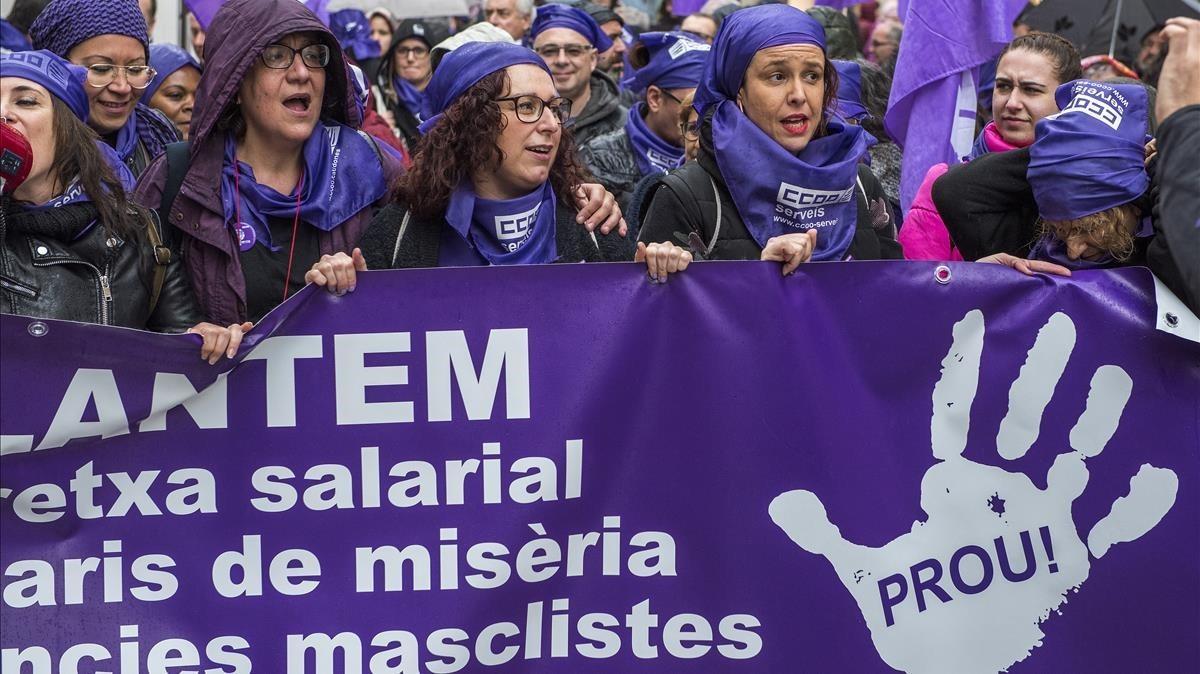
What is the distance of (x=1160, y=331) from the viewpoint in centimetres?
384

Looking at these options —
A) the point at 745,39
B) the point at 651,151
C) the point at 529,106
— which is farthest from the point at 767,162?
the point at 651,151

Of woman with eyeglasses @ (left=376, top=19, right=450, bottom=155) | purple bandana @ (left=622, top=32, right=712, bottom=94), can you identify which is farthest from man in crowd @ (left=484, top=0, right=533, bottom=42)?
purple bandana @ (left=622, top=32, right=712, bottom=94)

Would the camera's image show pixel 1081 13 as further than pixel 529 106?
Yes

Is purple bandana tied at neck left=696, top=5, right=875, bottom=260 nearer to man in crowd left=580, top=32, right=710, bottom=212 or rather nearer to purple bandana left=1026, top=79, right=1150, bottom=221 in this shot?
purple bandana left=1026, top=79, right=1150, bottom=221

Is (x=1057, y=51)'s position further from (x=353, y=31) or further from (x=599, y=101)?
(x=353, y=31)

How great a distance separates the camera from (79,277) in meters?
3.83

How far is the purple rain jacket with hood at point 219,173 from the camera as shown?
13.6 feet

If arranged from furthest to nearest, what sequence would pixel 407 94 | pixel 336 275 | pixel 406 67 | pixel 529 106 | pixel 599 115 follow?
pixel 406 67 < pixel 407 94 < pixel 599 115 < pixel 529 106 < pixel 336 275

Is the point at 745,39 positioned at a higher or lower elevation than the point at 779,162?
higher

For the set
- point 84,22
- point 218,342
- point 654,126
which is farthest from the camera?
point 654,126

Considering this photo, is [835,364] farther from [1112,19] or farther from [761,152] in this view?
[1112,19]

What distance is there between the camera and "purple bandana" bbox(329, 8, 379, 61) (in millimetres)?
9375

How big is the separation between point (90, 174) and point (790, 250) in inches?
68.0

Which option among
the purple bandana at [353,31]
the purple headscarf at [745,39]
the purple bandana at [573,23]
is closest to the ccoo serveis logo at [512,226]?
the purple headscarf at [745,39]
